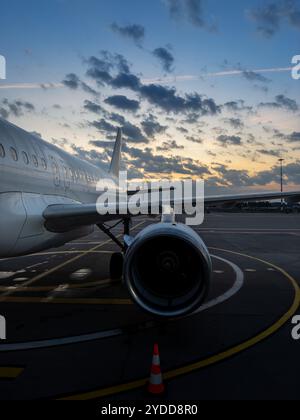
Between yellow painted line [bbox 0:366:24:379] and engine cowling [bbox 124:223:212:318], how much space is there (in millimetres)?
1891

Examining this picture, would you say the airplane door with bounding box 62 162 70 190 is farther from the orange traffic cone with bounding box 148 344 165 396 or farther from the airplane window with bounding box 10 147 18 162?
the orange traffic cone with bounding box 148 344 165 396

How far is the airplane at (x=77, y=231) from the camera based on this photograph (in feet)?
17.4

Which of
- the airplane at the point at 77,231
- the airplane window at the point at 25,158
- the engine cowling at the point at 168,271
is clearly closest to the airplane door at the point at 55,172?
the airplane at the point at 77,231

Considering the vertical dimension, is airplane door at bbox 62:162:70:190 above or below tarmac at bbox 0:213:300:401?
above

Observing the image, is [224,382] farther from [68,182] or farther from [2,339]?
[68,182]

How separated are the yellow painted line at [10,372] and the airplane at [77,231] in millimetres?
1908

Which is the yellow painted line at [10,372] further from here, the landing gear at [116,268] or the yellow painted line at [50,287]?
the landing gear at [116,268]

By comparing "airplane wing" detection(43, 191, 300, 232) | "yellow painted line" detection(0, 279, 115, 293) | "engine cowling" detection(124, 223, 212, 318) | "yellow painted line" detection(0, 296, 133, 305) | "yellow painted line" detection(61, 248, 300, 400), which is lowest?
"yellow painted line" detection(61, 248, 300, 400)

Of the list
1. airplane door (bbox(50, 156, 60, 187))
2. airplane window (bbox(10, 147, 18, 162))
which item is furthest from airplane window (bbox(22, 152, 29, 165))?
airplane door (bbox(50, 156, 60, 187))

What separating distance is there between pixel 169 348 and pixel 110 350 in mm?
916

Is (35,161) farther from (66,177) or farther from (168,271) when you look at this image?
(168,271)

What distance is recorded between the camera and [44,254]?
15.1m

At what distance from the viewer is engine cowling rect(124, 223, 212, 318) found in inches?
206

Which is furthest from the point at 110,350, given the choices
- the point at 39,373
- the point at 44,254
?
the point at 44,254
